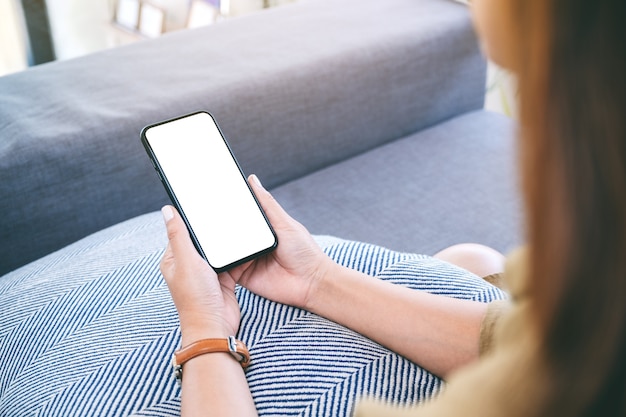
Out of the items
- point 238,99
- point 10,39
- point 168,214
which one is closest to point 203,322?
point 168,214

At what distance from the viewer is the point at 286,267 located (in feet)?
2.16

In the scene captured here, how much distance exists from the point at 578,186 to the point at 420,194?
835mm

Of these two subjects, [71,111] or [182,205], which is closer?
[182,205]

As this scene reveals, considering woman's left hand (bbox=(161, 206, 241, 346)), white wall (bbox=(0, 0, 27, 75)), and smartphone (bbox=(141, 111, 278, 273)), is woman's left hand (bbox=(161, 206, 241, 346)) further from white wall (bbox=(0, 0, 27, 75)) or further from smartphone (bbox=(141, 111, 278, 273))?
white wall (bbox=(0, 0, 27, 75))

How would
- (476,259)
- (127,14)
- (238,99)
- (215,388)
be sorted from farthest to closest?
(127,14) → (238,99) → (476,259) → (215,388)

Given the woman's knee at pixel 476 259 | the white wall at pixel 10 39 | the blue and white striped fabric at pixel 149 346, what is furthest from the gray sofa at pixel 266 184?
the white wall at pixel 10 39

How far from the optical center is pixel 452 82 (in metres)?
1.30

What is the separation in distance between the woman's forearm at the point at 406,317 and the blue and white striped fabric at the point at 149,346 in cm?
1

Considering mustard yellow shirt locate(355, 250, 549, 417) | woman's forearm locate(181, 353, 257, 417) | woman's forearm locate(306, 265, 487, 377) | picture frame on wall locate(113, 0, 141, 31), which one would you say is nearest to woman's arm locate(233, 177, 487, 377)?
woman's forearm locate(306, 265, 487, 377)

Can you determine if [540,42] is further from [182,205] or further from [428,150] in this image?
[428,150]

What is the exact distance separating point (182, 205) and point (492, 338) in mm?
346

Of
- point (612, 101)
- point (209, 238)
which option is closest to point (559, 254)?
point (612, 101)

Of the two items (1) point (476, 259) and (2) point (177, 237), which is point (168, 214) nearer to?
(2) point (177, 237)

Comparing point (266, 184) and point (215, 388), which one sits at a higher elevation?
point (215, 388)
